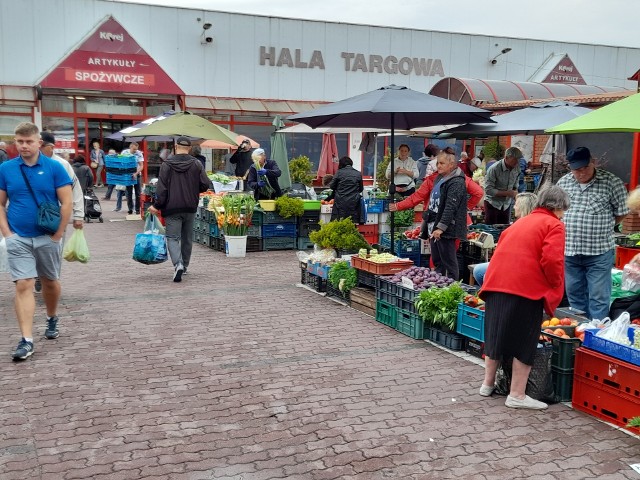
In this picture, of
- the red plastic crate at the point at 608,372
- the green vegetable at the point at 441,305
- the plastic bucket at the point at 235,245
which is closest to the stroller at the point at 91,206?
the plastic bucket at the point at 235,245

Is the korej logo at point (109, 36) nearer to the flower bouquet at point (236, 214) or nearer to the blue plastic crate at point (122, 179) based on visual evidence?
the blue plastic crate at point (122, 179)

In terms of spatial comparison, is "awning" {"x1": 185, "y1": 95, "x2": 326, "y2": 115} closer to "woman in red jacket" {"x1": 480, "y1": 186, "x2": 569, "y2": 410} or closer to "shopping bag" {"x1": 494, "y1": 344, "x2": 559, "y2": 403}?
"woman in red jacket" {"x1": 480, "y1": 186, "x2": 569, "y2": 410}

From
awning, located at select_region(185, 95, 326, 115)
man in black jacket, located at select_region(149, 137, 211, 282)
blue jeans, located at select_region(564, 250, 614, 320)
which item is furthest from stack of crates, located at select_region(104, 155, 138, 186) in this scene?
blue jeans, located at select_region(564, 250, 614, 320)

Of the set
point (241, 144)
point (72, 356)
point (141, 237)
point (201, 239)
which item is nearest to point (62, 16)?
point (241, 144)

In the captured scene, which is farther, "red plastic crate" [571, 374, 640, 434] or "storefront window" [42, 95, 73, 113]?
"storefront window" [42, 95, 73, 113]

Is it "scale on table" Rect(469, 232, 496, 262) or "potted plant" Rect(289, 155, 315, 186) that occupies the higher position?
"potted plant" Rect(289, 155, 315, 186)

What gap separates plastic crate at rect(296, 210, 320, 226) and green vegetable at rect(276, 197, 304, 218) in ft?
1.28

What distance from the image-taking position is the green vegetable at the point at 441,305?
6500 mm

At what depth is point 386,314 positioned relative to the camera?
7453 millimetres

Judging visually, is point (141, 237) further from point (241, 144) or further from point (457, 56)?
point (457, 56)

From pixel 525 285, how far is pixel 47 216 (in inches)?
164

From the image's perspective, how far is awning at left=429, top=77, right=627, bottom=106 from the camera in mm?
20266

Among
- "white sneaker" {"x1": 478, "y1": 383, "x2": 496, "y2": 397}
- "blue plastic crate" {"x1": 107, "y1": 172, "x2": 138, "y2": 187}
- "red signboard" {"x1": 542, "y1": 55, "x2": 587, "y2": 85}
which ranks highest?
"red signboard" {"x1": 542, "y1": 55, "x2": 587, "y2": 85}

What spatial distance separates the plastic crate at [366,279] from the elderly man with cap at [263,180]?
4.92m
